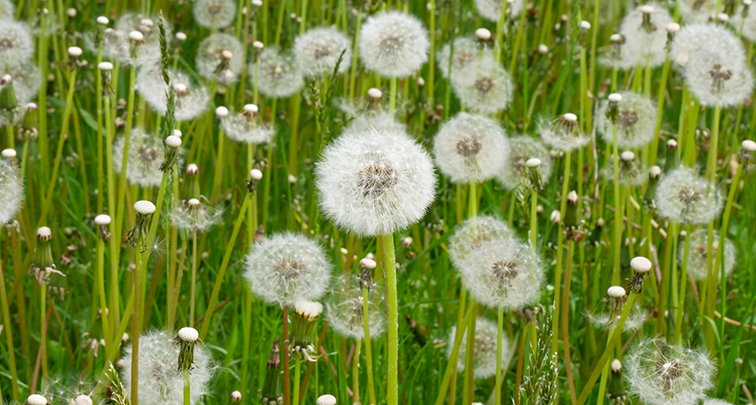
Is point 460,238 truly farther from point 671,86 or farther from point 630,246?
point 671,86

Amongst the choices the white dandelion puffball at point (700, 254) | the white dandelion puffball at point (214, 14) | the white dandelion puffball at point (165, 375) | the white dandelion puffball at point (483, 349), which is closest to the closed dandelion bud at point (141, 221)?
the white dandelion puffball at point (165, 375)

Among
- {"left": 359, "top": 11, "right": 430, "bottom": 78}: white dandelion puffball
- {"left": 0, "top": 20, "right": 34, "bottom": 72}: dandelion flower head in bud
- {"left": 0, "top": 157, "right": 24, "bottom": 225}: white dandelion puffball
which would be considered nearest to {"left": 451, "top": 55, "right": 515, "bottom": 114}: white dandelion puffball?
{"left": 359, "top": 11, "right": 430, "bottom": 78}: white dandelion puffball

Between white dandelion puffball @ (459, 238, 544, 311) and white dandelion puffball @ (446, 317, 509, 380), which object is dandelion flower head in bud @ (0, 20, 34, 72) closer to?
white dandelion puffball @ (446, 317, 509, 380)

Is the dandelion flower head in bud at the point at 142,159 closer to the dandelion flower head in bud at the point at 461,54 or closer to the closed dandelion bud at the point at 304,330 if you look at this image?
the closed dandelion bud at the point at 304,330

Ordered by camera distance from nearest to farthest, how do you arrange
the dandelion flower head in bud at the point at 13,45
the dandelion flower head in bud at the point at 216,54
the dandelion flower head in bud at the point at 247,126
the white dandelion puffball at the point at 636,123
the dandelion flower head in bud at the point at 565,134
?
the dandelion flower head in bud at the point at 565,134
the dandelion flower head in bud at the point at 247,126
the white dandelion puffball at the point at 636,123
the dandelion flower head in bud at the point at 13,45
the dandelion flower head in bud at the point at 216,54

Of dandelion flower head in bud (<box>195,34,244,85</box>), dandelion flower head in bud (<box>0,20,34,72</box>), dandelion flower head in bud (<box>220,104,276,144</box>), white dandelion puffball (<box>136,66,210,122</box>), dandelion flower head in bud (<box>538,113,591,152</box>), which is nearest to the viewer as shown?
dandelion flower head in bud (<box>538,113,591,152</box>)

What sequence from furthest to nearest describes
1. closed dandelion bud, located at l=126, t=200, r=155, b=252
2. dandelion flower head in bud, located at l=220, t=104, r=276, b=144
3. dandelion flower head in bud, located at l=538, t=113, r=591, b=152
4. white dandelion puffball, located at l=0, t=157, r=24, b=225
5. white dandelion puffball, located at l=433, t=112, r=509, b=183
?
dandelion flower head in bud, located at l=220, t=104, r=276, b=144
white dandelion puffball, located at l=433, t=112, r=509, b=183
dandelion flower head in bud, located at l=538, t=113, r=591, b=152
white dandelion puffball, located at l=0, t=157, r=24, b=225
closed dandelion bud, located at l=126, t=200, r=155, b=252

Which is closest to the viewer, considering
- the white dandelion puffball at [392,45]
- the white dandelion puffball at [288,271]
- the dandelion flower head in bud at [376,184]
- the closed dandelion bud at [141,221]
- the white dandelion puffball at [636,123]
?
the dandelion flower head in bud at [376,184]
